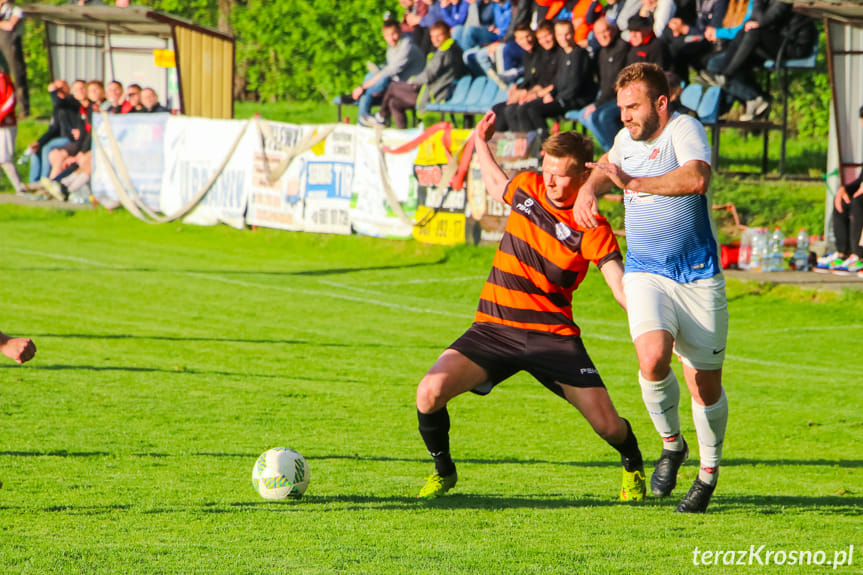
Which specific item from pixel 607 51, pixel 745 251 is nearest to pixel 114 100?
pixel 607 51

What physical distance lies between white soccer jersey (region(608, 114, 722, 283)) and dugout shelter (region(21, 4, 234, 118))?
19872mm

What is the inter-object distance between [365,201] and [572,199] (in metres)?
12.1

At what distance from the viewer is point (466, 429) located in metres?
8.33

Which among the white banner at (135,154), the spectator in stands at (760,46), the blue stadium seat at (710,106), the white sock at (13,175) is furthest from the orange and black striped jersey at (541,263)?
the white sock at (13,175)

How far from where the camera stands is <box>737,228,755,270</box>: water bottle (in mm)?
14914

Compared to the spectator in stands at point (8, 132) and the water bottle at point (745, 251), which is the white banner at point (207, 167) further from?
the water bottle at point (745, 251)

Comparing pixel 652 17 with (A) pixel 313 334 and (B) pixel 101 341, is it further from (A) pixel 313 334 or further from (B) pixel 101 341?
(B) pixel 101 341

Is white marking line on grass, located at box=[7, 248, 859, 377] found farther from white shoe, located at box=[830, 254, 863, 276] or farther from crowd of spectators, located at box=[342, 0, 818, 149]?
crowd of spectators, located at box=[342, 0, 818, 149]

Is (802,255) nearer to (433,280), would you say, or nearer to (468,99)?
(433,280)

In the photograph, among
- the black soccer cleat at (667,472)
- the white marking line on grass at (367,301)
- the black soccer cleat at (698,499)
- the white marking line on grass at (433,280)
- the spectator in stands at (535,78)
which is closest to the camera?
the black soccer cleat at (698,499)

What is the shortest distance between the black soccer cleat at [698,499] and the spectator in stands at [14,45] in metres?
26.8

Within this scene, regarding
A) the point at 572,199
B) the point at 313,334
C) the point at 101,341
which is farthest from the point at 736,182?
the point at 572,199

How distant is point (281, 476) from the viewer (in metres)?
6.20

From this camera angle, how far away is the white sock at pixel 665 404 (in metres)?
6.08
